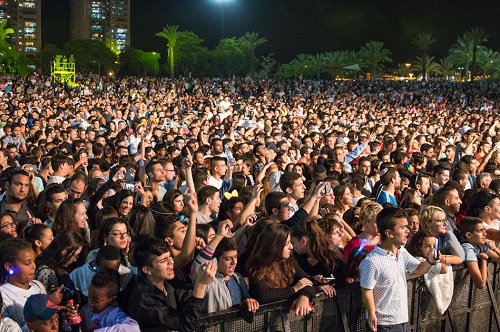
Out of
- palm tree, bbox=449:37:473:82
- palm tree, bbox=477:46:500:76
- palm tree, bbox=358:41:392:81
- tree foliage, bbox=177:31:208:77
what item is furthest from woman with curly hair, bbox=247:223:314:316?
palm tree, bbox=477:46:500:76

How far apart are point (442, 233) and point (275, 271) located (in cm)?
190

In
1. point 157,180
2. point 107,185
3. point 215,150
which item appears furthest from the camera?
point 215,150

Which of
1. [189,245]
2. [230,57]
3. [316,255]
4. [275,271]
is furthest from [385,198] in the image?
[230,57]

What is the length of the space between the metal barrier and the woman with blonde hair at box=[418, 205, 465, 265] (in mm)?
176

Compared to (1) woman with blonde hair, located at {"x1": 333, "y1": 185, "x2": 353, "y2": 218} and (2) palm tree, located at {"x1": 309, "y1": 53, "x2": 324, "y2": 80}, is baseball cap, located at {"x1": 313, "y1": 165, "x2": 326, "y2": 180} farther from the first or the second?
(2) palm tree, located at {"x1": 309, "y1": 53, "x2": 324, "y2": 80}

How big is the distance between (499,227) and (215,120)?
13.3 m

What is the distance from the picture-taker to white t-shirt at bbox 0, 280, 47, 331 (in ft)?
12.9

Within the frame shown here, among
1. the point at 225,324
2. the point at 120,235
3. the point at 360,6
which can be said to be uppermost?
the point at 360,6

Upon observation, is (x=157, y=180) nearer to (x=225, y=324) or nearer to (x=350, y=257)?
(x=350, y=257)

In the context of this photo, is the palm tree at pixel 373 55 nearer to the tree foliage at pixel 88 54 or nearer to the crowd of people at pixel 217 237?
the tree foliage at pixel 88 54

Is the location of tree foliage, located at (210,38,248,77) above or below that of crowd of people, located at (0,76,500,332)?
above

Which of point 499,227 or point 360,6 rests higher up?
point 360,6

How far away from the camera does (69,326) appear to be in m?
3.82

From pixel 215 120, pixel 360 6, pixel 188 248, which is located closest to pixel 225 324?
pixel 188 248
